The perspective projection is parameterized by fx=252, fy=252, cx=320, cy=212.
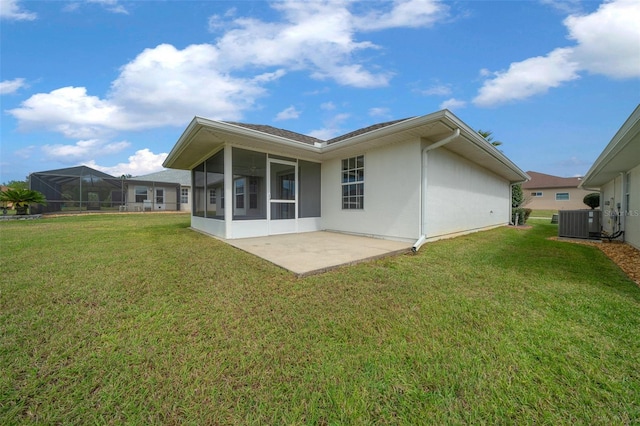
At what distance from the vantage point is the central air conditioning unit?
819cm

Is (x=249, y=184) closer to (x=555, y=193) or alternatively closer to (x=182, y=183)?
(x=182, y=183)

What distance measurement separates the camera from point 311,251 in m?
5.22

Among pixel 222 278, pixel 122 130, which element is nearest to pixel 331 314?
pixel 222 278

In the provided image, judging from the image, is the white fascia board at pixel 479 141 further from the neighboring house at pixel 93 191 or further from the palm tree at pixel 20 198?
the neighboring house at pixel 93 191

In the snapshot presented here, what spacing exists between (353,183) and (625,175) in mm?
8359

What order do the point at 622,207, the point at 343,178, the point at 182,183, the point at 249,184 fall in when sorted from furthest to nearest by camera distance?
the point at 182,183, the point at 343,178, the point at 622,207, the point at 249,184

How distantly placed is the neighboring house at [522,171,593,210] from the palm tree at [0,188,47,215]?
130ft

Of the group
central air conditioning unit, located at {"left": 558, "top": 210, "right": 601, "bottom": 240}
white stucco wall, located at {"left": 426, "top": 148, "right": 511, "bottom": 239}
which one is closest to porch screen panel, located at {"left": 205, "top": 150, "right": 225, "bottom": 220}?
white stucco wall, located at {"left": 426, "top": 148, "right": 511, "bottom": 239}

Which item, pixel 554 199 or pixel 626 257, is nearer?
pixel 626 257

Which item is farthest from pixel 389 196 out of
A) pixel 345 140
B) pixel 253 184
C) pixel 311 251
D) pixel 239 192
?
pixel 239 192

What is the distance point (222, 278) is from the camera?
3602 mm

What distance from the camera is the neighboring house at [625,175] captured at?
4.47m

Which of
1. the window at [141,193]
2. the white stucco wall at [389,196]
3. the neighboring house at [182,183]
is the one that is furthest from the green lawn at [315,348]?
the neighboring house at [182,183]

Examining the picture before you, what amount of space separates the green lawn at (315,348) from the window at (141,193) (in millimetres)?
21283
